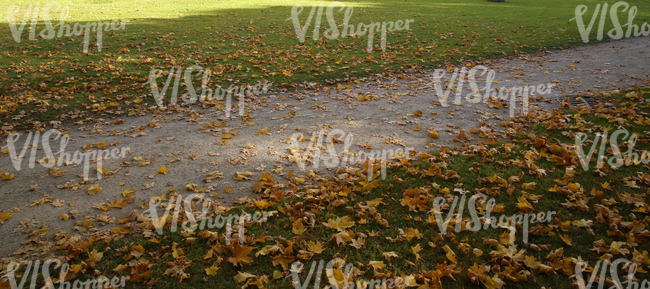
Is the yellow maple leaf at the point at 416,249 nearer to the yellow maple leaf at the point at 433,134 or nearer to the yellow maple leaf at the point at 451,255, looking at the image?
the yellow maple leaf at the point at 451,255

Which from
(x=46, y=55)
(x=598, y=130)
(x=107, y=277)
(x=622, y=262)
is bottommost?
(x=107, y=277)

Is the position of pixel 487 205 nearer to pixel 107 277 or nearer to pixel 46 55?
pixel 107 277

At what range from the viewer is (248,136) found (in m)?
7.35

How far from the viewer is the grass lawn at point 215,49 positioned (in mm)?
9172

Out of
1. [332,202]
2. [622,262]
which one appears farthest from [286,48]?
[622,262]

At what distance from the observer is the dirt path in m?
5.05

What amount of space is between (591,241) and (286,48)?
40.2 ft

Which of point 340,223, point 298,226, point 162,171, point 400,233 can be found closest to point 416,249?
point 400,233

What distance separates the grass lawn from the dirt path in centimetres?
131

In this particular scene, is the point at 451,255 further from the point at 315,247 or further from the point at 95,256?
the point at 95,256

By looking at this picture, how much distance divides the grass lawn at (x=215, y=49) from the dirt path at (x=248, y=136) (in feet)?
4.29

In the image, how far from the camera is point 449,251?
4.04 metres

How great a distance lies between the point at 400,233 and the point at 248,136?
4123 millimetres

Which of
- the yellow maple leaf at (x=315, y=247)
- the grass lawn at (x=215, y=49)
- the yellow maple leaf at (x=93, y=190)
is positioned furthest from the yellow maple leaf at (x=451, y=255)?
the grass lawn at (x=215, y=49)
